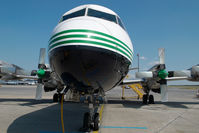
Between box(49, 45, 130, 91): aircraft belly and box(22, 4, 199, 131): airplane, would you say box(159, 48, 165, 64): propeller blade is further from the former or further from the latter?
box(49, 45, 130, 91): aircraft belly

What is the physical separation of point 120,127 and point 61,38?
3.98 metres

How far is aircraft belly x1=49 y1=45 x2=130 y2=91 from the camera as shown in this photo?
11.7 ft

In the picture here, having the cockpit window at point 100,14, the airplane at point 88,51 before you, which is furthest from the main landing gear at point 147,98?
the cockpit window at point 100,14

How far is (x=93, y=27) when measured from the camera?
3.91 m

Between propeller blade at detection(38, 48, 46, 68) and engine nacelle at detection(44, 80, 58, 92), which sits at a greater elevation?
propeller blade at detection(38, 48, 46, 68)

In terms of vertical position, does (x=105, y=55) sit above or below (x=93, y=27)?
below

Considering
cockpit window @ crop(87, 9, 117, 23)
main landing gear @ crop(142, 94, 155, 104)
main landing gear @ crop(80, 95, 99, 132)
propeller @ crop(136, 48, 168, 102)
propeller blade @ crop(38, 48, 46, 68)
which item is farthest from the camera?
main landing gear @ crop(142, 94, 155, 104)

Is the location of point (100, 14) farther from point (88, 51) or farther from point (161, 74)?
point (161, 74)

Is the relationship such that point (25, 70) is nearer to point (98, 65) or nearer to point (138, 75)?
point (138, 75)

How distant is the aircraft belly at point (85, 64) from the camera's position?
3.55m

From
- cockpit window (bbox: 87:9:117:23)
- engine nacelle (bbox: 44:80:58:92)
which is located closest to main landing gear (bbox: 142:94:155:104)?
engine nacelle (bbox: 44:80:58:92)

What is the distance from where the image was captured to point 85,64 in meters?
3.61

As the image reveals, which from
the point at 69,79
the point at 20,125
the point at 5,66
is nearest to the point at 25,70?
the point at 5,66

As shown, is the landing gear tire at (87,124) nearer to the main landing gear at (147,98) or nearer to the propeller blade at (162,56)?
the propeller blade at (162,56)
